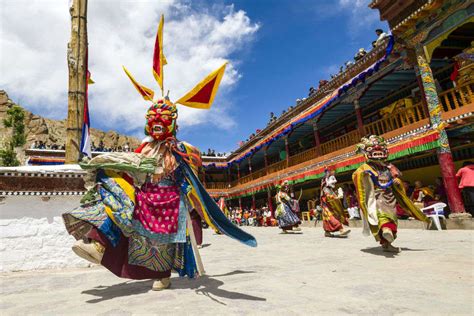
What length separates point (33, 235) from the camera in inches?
181

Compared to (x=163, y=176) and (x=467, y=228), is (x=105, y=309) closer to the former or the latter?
(x=163, y=176)

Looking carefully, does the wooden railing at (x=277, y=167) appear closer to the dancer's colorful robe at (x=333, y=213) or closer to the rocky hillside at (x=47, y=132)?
the dancer's colorful robe at (x=333, y=213)

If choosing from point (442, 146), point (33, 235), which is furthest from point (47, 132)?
point (442, 146)

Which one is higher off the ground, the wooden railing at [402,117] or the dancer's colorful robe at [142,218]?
the wooden railing at [402,117]

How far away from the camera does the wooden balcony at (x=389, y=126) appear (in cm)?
762

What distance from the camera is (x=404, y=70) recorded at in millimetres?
9648

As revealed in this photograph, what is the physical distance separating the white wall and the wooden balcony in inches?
353

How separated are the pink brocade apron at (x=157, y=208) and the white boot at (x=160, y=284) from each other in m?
0.45

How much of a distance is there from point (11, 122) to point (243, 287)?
24.9 metres

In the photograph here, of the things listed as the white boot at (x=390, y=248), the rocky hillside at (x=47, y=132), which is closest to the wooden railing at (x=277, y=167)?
the white boot at (x=390, y=248)

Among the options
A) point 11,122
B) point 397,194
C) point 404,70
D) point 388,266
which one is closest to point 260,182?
point 404,70

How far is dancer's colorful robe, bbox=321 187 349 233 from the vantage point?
7145 mm

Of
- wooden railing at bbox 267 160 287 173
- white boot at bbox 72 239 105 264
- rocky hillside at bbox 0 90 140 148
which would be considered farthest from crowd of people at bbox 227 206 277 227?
rocky hillside at bbox 0 90 140 148

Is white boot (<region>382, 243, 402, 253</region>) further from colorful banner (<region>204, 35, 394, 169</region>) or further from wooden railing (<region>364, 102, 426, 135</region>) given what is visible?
colorful banner (<region>204, 35, 394, 169</region>)
